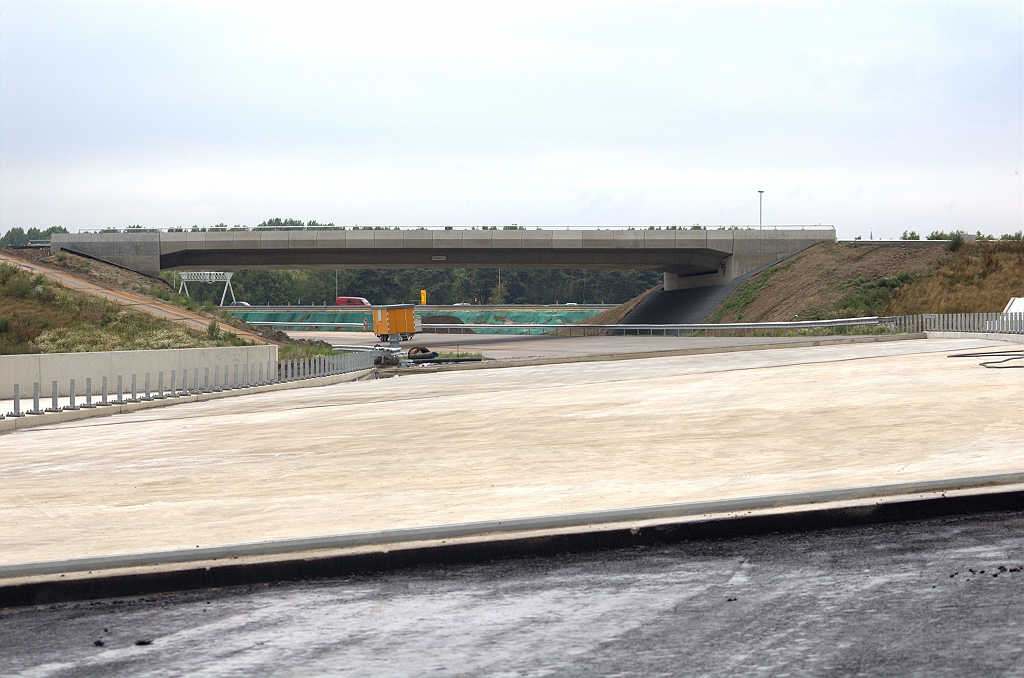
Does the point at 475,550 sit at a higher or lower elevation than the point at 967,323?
lower

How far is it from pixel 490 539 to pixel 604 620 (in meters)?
1.75

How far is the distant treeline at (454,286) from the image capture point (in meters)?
174

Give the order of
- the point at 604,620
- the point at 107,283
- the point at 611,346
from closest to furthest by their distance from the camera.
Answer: the point at 604,620 → the point at 611,346 → the point at 107,283

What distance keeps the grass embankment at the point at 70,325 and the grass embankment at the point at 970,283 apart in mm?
40999

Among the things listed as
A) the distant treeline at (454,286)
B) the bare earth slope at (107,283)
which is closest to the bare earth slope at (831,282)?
the bare earth slope at (107,283)

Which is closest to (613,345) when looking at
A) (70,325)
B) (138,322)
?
(138,322)

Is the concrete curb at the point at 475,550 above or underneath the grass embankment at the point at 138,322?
underneath

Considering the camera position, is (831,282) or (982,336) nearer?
(982,336)

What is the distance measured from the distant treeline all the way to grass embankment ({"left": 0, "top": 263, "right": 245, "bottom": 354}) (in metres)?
127

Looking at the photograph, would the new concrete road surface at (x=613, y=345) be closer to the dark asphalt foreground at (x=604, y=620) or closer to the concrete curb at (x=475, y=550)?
the concrete curb at (x=475, y=550)

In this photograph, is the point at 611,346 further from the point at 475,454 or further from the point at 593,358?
the point at 475,454

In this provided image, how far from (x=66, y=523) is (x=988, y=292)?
198 feet

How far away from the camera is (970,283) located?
6219 cm

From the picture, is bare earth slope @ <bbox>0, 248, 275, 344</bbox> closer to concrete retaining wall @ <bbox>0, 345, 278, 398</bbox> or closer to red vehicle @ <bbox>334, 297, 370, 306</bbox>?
concrete retaining wall @ <bbox>0, 345, 278, 398</bbox>
